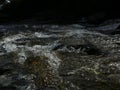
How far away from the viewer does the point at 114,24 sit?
13820 mm

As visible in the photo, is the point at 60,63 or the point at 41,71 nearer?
the point at 41,71

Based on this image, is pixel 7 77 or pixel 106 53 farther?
pixel 106 53

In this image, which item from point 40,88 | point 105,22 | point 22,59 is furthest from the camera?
point 105,22

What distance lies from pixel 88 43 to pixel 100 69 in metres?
2.73

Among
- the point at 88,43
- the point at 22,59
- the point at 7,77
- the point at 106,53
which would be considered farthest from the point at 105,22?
the point at 7,77

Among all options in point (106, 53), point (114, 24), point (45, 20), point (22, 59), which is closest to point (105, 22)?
point (114, 24)

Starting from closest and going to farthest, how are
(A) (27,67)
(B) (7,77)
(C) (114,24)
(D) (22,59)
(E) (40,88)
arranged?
(E) (40,88) → (B) (7,77) → (A) (27,67) → (D) (22,59) → (C) (114,24)

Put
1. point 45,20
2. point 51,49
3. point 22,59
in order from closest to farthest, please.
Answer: point 22,59 < point 51,49 < point 45,20

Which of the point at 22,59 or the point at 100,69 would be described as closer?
the point at 100,69

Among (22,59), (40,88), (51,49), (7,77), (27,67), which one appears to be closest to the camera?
(40,88)

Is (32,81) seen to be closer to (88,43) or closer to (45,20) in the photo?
(88,43)

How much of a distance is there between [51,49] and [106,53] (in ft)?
5.39

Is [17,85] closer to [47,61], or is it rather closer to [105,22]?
[47,61]

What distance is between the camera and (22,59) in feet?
25.4
